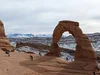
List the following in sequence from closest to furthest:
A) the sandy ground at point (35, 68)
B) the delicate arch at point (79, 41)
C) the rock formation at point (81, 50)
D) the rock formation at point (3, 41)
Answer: the sandy ground at point (35, 68) → the rock formation at point (81, 50) → the delicate arch at point (79, 41) → the rock formation at point (3, 41)

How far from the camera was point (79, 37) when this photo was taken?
112 feet

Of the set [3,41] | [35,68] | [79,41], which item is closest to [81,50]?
[79,41]

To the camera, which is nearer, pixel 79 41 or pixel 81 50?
pixel 81 50

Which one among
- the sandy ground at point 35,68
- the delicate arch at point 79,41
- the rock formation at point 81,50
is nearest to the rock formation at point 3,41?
the sandy ground at point 35,68

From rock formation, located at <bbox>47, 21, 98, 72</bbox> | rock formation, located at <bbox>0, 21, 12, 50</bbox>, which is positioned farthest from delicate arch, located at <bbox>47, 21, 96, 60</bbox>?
rock formation, located at <bbox>0, 21, 12, 50</bbox>

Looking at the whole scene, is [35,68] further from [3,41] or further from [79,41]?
[3,41]

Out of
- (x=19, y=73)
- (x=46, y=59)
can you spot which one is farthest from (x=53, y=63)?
(x=19, y=73)

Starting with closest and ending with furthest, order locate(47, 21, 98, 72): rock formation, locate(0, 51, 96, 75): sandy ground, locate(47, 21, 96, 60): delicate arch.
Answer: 1. locate(0, 51, 96, 75): sandy ground
2. locate(47, 21, 98, 72): rock formation
3. locate(47, 21, 96, 60): delicate arch

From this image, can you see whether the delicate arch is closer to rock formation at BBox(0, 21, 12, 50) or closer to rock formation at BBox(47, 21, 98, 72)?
rock formation at BBox(47, 21, 98, 72)

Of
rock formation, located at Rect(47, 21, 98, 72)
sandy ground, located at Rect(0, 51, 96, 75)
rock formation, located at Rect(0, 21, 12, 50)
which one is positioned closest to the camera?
sandy ground, located at Rect(0, 51, 96, 75)

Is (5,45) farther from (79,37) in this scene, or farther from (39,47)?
(39,47)

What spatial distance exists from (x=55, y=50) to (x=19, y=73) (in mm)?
16448

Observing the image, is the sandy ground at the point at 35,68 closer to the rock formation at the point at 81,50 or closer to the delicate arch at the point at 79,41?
the rock formation at the point at 81,50

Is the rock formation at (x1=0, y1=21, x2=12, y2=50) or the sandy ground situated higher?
the rock formation at (x1=0, y1=21, x2=12, y2=50)
